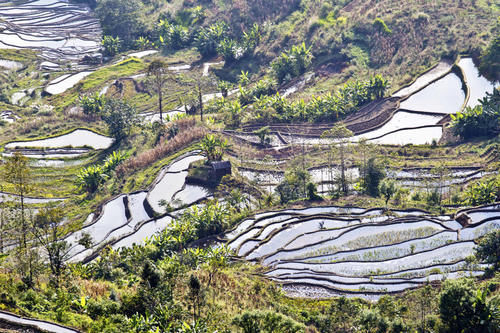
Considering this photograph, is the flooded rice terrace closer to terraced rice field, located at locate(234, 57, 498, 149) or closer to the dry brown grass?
the dry brown grass

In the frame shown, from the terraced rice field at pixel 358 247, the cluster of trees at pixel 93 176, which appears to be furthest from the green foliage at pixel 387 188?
→ the cluster of trees at pixel 93 176

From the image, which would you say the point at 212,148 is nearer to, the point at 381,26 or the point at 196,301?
the point at 196,301

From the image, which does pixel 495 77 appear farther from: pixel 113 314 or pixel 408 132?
pixel 113 314

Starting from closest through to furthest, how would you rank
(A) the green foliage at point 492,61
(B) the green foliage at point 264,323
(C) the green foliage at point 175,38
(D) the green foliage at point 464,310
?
(B) the green foliage at point 264,323, (D) the green foliage at point 464,310, (A) the green foliage at point 492,61, (C) the green foliage at point 175,38

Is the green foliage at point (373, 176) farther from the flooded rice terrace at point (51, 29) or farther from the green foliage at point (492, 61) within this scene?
the flooded rice terrace at point (51, 29)

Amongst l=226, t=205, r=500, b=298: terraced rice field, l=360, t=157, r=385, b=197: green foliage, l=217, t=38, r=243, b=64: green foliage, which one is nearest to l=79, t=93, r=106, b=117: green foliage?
l=217, t=38, r=243, b=64: green foliage

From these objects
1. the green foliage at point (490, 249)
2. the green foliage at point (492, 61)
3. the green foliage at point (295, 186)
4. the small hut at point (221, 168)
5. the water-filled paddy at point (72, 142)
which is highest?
the green foliage at point (492, 61)
